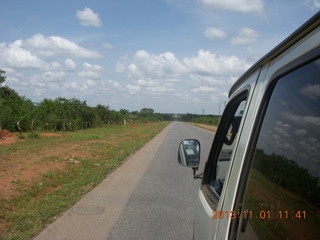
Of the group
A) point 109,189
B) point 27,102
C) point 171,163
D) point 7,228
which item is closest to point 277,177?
point 7,228

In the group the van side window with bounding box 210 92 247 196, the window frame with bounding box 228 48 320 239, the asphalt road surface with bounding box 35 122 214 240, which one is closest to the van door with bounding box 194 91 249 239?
the van side window with bounding box 210 92 247 196

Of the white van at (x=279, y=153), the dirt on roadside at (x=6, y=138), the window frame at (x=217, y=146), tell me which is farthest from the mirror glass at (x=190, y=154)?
the dirt on roadside at (x=6, y=138)

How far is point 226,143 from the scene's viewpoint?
8.73ft

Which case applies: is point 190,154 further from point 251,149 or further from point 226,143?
point 251,149

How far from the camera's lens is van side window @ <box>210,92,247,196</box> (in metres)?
2.42

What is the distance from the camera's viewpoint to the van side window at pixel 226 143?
2422mm

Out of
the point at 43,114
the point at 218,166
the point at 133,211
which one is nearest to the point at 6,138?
the point at 43,114

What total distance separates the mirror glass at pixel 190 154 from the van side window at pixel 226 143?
0.22 m

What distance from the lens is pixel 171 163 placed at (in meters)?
11.8

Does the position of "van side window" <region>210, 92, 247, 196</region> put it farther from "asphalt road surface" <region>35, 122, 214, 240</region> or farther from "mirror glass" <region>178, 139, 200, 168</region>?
"asphalt road surface" <region>35, 122, 214, 240</region>

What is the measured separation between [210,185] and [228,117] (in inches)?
21.4

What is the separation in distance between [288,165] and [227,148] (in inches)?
55.3

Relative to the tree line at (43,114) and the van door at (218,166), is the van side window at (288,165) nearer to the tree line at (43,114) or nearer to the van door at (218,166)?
the van door at (218,166)

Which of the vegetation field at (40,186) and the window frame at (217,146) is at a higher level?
the window frame at (217,146)
